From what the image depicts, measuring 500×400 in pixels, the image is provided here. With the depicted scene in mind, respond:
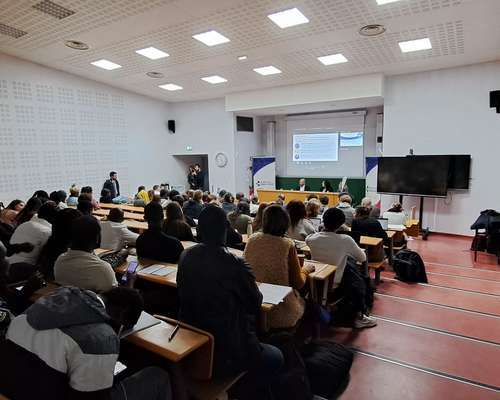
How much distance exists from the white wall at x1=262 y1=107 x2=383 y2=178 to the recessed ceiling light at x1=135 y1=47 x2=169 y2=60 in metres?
5.51

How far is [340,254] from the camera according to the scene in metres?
3.09

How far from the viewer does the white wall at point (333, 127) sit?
10.1m

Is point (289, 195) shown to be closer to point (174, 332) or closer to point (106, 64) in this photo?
point (106, 64)

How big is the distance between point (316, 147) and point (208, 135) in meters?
3.70

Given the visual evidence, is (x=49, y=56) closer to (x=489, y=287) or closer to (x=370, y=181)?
(x=370, y=181)

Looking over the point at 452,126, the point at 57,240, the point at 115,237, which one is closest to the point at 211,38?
the point at 115,237

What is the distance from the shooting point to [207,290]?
1.68m

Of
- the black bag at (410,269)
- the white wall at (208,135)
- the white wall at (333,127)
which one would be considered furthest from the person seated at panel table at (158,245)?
the white wall at (333,127)

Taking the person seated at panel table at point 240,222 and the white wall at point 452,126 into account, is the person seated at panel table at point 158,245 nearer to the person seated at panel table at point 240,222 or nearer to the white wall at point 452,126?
the person seated at panel table at point 240,222

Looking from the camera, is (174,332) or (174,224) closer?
(174,332)

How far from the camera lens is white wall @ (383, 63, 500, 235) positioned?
22.8ft

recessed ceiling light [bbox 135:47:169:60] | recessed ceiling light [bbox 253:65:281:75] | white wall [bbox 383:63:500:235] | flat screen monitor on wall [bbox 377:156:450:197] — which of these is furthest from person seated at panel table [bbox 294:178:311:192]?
recessed ceiling light [bbox 135:47:169:60]

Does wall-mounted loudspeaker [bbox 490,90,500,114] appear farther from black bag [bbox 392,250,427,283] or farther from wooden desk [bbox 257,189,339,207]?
wooden desk [bbox 257,189,339,207]

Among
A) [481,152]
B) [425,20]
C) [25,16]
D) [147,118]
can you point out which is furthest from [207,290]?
[147,118]
